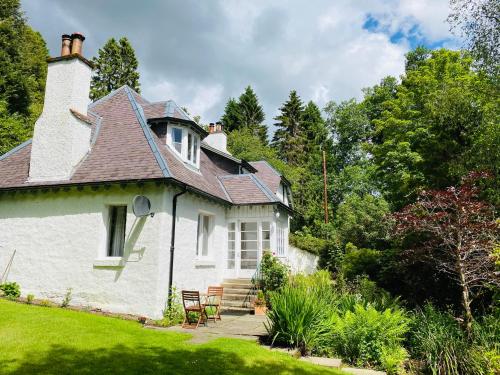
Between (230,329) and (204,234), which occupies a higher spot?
(204,234)

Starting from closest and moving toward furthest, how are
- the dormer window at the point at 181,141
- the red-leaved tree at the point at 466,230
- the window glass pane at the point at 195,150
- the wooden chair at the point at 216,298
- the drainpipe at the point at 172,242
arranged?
the red-leaved tree at the point at 466,230 < the drainpipe at the point at 172,242 < the wooden chair at the point at 216,298 < the dormer window at the point at 181,141 < the window glass pane at the point at 195,150

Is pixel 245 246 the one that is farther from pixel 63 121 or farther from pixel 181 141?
pixel 63 121

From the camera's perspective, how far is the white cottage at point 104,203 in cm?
1058

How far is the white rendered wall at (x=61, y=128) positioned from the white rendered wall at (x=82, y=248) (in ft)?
2.94

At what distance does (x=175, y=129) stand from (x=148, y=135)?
156 cm

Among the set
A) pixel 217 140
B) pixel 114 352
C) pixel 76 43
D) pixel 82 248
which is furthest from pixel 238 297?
pixel 217 140

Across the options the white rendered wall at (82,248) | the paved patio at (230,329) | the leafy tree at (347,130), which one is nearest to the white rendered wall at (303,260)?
the paved patio at (230,329)

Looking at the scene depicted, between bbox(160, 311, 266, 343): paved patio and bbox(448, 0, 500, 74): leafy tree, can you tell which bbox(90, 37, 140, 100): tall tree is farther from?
bbox(160, 311, 266, 343): paved patio

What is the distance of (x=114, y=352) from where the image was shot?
22.0 feet

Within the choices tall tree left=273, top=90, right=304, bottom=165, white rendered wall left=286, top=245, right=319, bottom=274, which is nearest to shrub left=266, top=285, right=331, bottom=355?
white rendered wall left=286, top=245, right=319, bottom=274

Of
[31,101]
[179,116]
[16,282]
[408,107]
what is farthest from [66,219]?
[408,107]

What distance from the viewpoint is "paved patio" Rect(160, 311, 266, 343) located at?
8547 mm

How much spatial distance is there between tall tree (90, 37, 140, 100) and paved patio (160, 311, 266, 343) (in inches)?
1267

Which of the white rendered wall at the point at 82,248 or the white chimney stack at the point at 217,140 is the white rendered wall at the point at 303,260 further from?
the white rendered wall at the point at 82,248
